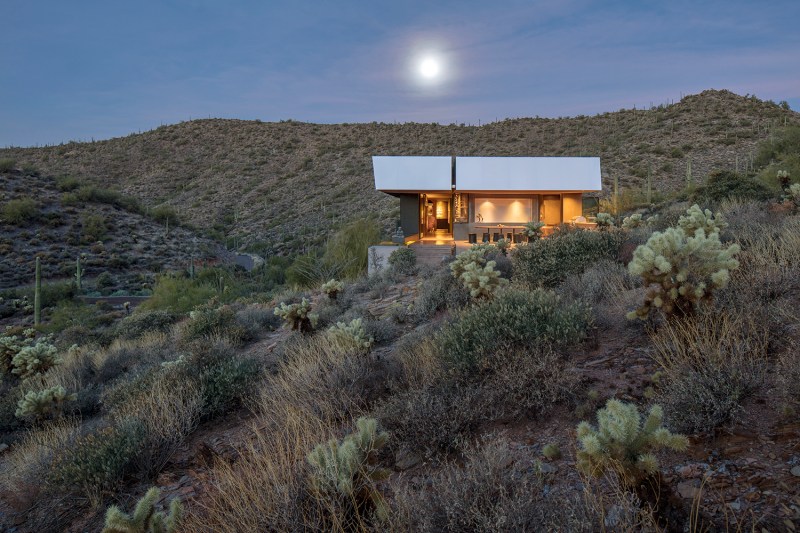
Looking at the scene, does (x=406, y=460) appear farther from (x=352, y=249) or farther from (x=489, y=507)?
(x=352, y=249)

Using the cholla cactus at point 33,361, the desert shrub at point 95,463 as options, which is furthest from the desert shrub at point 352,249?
the desert shrub at point 95,463

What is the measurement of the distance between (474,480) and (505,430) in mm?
1350

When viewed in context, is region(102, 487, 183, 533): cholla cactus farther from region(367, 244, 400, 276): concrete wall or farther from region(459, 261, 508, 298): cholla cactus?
region(367, 244, 400, 276): concrete wall

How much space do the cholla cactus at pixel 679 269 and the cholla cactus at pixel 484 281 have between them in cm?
306

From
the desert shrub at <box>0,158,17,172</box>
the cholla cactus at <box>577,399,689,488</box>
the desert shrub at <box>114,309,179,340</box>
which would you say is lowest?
the desert shrub at <box>114,309,179,340</box>

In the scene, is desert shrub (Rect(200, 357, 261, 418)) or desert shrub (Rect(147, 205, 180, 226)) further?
desert shrub (Rect(147, 205, 180, 226))

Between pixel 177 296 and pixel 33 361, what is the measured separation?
10.4 meters

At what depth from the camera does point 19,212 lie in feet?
99.1

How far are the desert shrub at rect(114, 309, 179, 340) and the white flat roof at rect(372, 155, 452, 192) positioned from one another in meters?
9.18

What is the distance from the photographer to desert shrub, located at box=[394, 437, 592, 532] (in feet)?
8.41

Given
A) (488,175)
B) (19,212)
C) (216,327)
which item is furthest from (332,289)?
(19,212)

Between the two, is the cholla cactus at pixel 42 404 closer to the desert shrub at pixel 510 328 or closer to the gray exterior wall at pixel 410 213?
the desert shrub at pixel 510 328

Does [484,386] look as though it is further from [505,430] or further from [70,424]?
[70,424]

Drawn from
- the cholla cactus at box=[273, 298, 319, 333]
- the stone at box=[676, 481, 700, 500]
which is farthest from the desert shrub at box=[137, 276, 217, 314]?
the stone at box=[676, 481, 700, 500]
